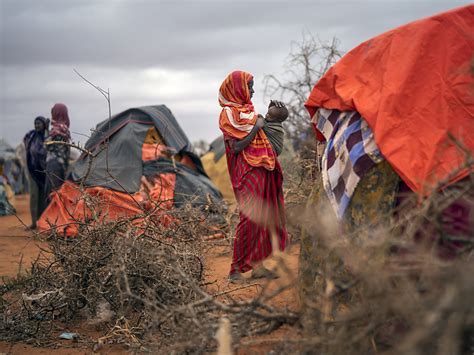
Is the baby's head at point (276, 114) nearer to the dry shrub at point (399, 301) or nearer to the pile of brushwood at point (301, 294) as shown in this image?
the pile of brushwood at point (301, 294)

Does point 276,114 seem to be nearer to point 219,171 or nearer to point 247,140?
point 247,140

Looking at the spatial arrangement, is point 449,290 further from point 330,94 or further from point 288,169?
point 288,169

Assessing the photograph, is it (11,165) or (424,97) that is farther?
(11,165)

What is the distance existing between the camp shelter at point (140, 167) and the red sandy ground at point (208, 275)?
2.48ft

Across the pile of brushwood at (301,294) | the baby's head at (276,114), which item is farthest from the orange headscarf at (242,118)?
the pile of brushwood at (301,294)

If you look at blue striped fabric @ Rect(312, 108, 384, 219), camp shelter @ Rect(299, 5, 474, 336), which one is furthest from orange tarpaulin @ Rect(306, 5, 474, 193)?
blue striped fabric @ Rect(312, 108, 384, 219)

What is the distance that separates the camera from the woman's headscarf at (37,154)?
9.77 metres

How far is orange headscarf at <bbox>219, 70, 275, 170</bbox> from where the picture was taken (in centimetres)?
544

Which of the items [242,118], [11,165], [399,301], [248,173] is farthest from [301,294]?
[11,165]

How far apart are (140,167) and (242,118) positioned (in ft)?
11.8

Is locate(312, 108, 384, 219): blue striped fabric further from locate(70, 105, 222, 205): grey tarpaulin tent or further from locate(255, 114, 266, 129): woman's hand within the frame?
locate(70, 105, 222, 205): grey tarpaulin tent

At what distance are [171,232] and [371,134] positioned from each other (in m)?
1.89

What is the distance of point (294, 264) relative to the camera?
21.1ft

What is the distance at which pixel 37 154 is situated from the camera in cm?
977
